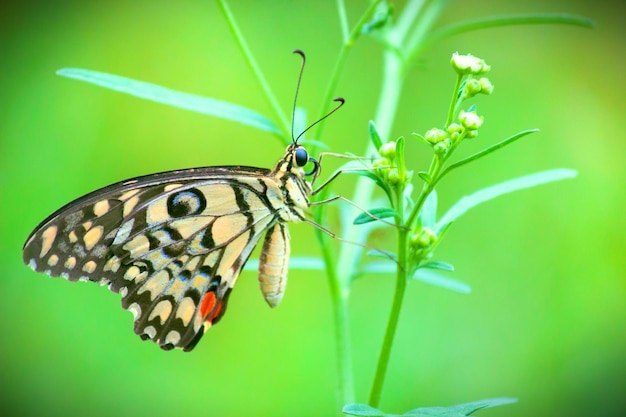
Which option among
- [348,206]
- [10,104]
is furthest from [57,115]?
[348,206]

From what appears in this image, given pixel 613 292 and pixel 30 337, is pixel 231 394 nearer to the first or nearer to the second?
pixel 30 337

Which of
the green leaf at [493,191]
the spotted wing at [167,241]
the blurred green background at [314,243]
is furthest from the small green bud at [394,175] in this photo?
the blurred green background at [314,243]

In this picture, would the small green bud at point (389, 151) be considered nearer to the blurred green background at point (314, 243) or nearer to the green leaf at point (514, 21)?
the green leaf at point (514, 21)

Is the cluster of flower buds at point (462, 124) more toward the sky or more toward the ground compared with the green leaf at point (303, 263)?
more toward the sky

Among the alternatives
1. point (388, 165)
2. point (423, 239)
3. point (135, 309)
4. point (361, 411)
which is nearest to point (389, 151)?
point (388, 165)

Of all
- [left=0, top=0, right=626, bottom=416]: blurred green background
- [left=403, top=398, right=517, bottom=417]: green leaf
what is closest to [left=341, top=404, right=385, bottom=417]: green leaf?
[left=403, top=398, right=517, bottom=417]: green leaf

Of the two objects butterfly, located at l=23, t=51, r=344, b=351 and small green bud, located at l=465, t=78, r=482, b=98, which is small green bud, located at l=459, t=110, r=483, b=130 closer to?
small green bud, located at l=465, t=78, r=482, b=98
